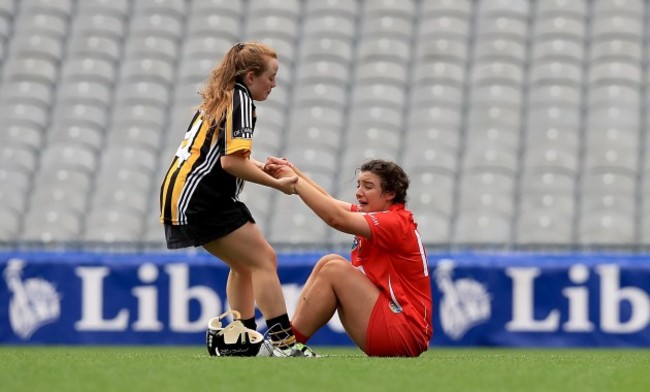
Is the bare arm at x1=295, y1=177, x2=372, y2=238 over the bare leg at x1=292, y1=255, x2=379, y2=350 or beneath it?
over

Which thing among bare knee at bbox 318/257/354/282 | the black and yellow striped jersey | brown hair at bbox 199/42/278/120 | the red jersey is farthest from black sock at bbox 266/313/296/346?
brown hair at bbox 199/42/278/120

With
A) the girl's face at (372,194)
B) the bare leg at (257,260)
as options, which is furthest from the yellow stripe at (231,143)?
the girl's face at (372,194)

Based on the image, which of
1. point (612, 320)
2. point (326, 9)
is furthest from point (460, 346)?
point (326, 9)

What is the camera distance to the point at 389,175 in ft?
17.8

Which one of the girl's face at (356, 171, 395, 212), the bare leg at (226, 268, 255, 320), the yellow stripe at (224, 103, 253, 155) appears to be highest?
the yellow stripe at (224, 103, 253, 155)

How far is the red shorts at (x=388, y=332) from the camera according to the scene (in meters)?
5.35

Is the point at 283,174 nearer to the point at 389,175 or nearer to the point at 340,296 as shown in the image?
the point at 389,175

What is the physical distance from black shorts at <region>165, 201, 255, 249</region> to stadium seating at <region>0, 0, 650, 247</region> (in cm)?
494

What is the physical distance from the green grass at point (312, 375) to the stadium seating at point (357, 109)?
531 cm

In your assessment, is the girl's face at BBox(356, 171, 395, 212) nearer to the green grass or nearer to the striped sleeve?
the striped sleeve

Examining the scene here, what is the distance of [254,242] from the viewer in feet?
17.5

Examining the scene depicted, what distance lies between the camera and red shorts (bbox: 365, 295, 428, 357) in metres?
5.35

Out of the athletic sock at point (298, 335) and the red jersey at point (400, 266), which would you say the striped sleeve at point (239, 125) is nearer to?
the red jersey at point (400, 266)

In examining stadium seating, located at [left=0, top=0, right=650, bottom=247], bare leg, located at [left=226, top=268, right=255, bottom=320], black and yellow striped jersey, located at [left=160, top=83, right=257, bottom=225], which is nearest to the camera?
black and yellow striped jersey, located at [left=160, top=83, right=257, bottom=225]
